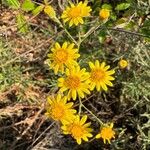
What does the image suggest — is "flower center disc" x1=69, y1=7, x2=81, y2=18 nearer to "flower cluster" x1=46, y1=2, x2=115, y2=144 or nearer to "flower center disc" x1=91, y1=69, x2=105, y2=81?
"flower cluster" x1=46, y1=2, x2=115, y2=144

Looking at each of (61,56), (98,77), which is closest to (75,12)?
(61,56)

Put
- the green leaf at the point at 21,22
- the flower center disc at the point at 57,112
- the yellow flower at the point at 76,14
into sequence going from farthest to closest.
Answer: the green leaf at the point at 21,22, the yellow flower at the point at 76,14, the flower center disc at the point at 57,112

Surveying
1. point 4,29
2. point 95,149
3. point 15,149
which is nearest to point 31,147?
point 15,149

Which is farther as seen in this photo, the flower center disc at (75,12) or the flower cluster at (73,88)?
the flower center disc at (75,12)

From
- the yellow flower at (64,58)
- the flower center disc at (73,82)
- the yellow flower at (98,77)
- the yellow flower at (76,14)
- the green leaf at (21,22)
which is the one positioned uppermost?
the green leaf at (21,22)

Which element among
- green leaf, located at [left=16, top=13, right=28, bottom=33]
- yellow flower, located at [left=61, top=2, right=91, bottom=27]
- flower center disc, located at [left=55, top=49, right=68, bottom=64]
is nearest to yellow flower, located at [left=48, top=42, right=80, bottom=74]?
flower center disc, located at [left=55, top=49, right=68, bottom=64]

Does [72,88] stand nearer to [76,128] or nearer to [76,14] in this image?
[76,128]

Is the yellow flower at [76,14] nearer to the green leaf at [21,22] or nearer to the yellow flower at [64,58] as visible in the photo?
the yellow flower at [64,58]

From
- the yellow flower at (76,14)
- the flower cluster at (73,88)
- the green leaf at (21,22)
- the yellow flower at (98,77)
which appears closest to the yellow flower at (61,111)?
the flower cluster at (73,88)
